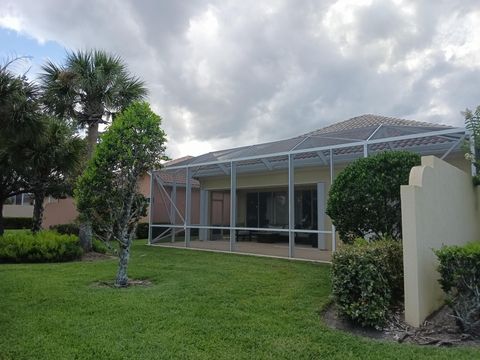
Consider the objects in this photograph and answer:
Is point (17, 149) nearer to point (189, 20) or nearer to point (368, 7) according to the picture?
point (189, 20)

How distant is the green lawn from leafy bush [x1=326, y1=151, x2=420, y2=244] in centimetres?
134

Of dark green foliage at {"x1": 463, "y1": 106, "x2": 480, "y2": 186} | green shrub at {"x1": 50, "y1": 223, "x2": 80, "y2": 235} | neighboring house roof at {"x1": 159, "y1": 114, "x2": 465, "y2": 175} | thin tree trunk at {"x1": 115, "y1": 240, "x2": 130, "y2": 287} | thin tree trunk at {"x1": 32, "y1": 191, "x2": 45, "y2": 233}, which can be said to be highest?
neighboring house roof at {"x1": 159, "y1": 114, "x2": 465, "y2": 175}

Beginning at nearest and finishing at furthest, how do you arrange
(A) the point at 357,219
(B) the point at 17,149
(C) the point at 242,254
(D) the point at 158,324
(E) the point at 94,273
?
(D) the point at 158,324, (A) the point at 357,219, (E) the point at 94,273, (B) the point at 17,149, (C) the point at 242,254

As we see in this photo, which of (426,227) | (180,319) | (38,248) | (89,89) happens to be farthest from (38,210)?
(426,227)

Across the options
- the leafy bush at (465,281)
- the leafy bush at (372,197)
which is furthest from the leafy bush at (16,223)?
the leafy bush at (465,281)

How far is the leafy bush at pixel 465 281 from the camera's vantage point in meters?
4.70

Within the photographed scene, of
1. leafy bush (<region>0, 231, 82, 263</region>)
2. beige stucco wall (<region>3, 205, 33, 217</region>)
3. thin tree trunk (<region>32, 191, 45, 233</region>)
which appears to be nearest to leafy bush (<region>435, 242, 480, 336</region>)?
leafy bush (<region>0, 231, 82, 263</region>)

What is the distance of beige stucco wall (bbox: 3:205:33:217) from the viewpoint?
31197 millimetres

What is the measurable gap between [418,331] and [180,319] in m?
3.11

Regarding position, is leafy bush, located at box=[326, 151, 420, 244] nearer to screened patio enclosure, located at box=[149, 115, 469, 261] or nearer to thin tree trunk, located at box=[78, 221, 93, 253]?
screened patio enclosure, located at box=[149, 115, 469, 261]

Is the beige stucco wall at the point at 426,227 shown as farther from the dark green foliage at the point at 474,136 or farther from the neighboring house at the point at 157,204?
the neighboring house at the point at 157,204

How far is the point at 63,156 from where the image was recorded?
12.1 metres

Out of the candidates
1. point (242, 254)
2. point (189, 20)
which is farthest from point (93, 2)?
point (242, 254)

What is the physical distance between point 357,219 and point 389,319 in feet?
6.84
